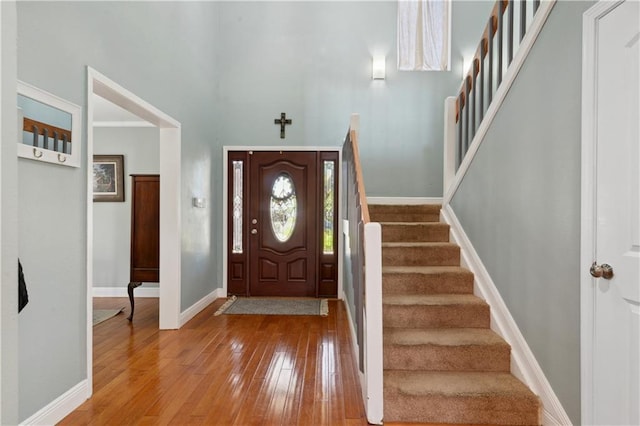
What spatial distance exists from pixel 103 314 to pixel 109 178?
79.5 inches

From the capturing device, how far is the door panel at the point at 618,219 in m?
1.41

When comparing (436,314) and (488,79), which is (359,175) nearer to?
(436,314)

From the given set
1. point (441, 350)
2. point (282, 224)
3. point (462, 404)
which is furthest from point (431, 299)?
point (282, 224)

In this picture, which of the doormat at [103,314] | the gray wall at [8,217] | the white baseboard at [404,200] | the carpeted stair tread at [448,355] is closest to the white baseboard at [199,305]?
the doormat at [103,314]

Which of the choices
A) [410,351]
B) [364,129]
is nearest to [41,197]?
[410,351]

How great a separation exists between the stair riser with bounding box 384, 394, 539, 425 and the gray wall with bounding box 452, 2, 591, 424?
239 millimetres

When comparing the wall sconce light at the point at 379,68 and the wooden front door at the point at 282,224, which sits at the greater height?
the wall sconce light at the point at 379,68

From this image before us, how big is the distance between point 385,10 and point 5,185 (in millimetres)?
5241

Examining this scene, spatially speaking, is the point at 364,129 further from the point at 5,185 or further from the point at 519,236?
the point at 5,185

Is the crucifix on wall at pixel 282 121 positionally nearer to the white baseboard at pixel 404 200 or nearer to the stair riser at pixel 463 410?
the white baseboard at pixel 404 200

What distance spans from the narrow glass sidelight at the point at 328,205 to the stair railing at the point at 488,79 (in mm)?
1820

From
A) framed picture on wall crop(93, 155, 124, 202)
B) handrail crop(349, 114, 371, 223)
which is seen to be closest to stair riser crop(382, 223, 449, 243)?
handrail crop(349, 114, 371, 223)

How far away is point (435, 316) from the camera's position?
98.1 inches

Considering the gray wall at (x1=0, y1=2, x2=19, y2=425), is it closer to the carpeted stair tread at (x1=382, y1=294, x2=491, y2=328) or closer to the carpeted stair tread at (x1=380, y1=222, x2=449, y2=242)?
the carpeted stair tread at (x1=382, y1=294, x2=491, y2=328)
